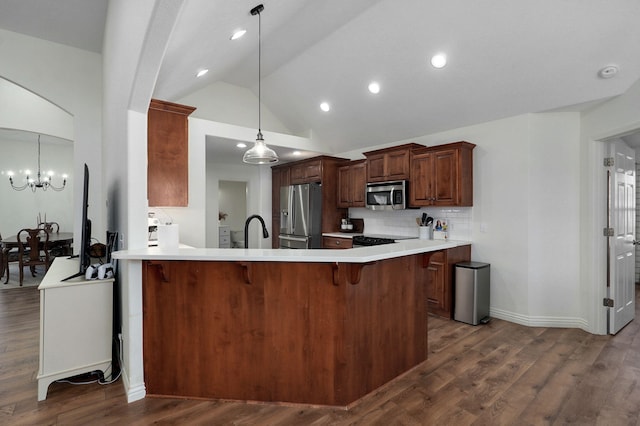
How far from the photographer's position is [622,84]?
3064 millimetres

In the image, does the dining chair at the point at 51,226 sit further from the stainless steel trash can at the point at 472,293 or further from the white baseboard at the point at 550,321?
the white baseboard at the point at 550,321

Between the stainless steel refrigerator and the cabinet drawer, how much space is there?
0.10m

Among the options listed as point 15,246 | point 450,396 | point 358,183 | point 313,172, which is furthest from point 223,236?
point 450,396

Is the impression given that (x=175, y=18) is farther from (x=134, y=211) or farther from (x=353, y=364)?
(x=353, y=364)

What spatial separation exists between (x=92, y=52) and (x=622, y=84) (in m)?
6.50

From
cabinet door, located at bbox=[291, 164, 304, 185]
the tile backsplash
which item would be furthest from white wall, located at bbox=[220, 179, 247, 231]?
the tile backsplash

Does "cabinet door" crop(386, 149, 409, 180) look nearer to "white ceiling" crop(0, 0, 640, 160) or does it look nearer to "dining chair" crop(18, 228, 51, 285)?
"white ceiling" crop(0, 0, 640, 160)

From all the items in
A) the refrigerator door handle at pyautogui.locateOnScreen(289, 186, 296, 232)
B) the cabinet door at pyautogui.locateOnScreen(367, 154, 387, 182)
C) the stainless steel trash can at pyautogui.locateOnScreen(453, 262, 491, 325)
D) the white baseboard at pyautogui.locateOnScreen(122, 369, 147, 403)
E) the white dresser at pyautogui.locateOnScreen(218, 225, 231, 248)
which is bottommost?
the white baseboard at pyautogui.locateOnScreen(122, 369, 147, 403)

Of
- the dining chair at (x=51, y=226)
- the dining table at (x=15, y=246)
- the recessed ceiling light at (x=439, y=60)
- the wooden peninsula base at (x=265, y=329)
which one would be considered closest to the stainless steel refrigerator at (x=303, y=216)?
the recessed ceiling light at (x=439, y=60)

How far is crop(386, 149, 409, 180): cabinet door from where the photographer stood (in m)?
4.61

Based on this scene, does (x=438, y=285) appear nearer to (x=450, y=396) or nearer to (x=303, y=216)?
(x=450, y=396)

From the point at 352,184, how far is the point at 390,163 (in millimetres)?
948

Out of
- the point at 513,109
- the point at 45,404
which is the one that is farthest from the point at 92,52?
the point at 513,109

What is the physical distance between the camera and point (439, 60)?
3.53 meters
